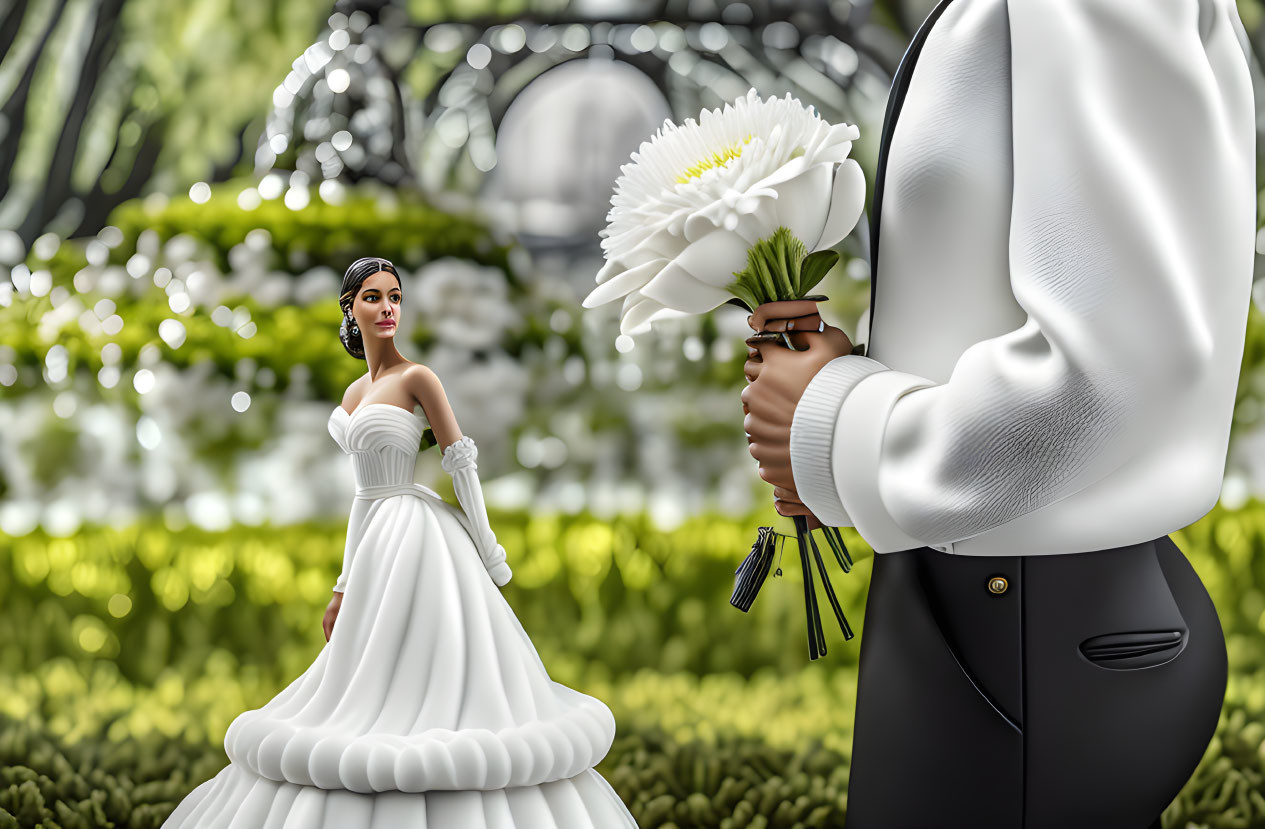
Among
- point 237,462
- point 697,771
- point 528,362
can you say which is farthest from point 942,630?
point 237,462

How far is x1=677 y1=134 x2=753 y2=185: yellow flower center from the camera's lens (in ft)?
4.84

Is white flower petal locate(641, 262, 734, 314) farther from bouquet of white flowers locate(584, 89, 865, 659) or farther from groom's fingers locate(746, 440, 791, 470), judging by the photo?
groom's fingers locate(746, 440, 791, 470)

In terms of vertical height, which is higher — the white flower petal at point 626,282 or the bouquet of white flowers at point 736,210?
the bouquet of white flowers at point 736,210

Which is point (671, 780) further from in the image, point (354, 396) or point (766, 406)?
point (766, 406)

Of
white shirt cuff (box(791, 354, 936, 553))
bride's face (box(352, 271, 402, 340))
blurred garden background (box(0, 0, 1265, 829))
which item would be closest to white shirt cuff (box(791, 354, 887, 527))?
white shirt cuff (box(791, 354, 936, 553))

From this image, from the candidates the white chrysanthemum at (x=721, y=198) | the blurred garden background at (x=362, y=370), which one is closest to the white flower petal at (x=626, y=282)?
the white chrysanthemum at (x=721, y=198)

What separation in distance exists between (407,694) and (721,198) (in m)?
1.33

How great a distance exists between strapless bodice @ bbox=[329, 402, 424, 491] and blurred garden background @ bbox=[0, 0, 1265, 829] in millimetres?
1535

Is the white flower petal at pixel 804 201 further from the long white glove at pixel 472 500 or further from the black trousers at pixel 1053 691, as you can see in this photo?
the long white glove at pixel 472 500

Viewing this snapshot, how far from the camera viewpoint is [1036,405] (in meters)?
1.15

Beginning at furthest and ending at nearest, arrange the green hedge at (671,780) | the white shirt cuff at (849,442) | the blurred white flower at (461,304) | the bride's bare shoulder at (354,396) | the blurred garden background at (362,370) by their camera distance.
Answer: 1. the blurred white flower at (461,304)
2. the blurred garden background at (362,370)
3. the green hedge at (671,780)
4. the bride's bare shoulder at (354,396)
5. the white shirt cuff at (849,442)

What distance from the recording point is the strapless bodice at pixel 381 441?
2357 mm

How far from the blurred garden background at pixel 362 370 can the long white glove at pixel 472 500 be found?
4.74ft

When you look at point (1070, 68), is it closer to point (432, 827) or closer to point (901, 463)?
point (901, 463)
